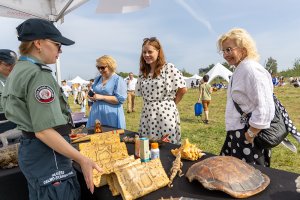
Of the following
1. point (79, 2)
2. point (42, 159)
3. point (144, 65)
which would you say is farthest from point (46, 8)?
point (42, 159)

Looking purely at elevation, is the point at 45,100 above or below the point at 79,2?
below

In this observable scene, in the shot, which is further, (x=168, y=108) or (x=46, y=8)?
(x=46, y=8)

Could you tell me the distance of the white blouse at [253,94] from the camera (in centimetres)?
174

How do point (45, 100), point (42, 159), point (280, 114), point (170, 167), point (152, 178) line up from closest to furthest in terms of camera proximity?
point (45, 100)
point (42, 159)
point (152, 178)
point (170, 167)
point (280, 114)

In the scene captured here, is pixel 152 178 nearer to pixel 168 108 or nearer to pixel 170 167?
pixel 170 167

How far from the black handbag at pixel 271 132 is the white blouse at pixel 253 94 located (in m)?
0.04

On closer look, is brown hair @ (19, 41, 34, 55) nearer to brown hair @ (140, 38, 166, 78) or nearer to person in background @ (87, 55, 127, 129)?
brown hair @ (140, 38, 166, 78)

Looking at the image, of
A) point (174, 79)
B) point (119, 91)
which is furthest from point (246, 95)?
point (119, 91)

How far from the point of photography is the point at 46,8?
4254mm

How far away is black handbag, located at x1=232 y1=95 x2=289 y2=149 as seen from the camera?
5.97 ft

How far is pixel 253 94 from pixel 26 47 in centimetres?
147

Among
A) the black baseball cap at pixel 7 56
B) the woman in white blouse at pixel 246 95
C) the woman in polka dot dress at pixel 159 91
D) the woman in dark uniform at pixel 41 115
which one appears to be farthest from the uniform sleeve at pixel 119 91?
the woman in dark uniform at pixel 41 115

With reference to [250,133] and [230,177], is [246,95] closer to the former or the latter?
[250,133]

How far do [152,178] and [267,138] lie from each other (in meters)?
0.98
